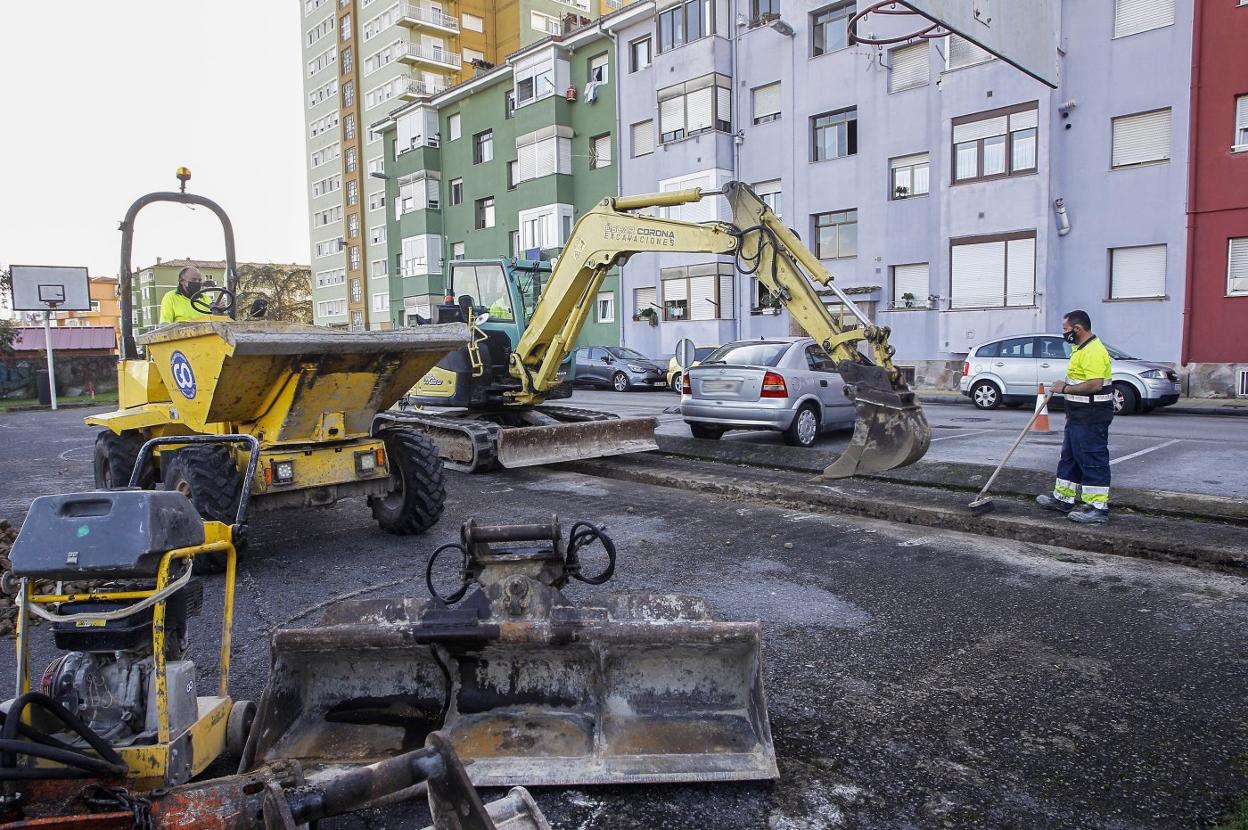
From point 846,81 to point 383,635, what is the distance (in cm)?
2677

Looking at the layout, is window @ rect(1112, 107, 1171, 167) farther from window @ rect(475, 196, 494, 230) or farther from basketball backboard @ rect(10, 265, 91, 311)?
basketball backboard @ rect(10, 265, 91, 311)

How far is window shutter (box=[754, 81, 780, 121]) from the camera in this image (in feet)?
94.6

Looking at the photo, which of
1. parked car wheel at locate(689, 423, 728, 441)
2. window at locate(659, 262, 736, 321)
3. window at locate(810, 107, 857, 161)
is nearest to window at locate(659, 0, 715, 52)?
window at locate(810, 107, 857, 161)

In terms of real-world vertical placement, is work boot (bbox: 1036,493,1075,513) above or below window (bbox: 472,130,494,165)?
below

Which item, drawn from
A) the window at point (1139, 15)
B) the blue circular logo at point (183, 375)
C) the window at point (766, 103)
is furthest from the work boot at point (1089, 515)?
the window at point (766, 103)

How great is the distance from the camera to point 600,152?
3497cm

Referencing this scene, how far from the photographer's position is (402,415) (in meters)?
11.5

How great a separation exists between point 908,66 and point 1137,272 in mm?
8785

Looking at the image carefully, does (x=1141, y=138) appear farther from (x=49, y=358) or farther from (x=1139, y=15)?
(x=49, y=358)

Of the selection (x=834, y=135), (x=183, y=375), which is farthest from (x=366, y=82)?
(x=183, y=375)

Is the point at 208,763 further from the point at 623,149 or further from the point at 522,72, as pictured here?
the point at 522,72

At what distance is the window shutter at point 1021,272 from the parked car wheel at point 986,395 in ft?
17.7

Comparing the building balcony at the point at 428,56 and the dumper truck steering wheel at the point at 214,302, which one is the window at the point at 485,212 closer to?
the building balcony at the point at 428,56

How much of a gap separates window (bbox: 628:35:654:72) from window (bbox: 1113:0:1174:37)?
1578 cm
